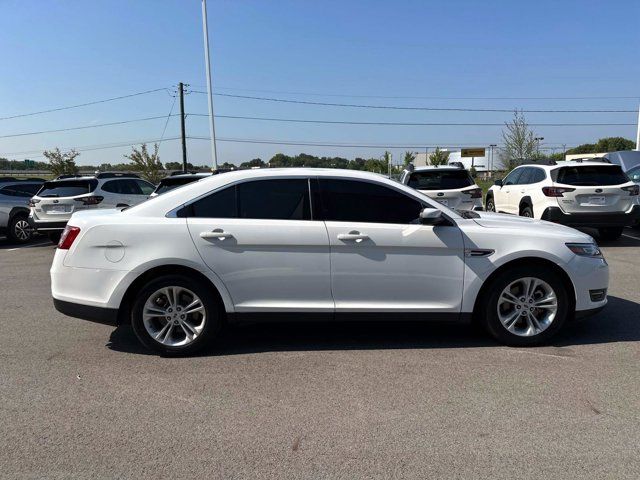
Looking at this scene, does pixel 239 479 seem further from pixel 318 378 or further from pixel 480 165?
pixel 480 165

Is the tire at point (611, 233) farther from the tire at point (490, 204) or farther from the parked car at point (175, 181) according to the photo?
the parked car at point (175, 181)

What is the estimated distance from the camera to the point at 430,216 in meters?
4.51

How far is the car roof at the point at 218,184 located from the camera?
4703mm

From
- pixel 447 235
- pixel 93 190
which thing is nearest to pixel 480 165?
pixel 93 190

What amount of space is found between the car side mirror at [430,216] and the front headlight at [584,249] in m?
1.24

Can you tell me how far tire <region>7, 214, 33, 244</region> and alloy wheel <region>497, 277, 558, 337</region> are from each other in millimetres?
12523

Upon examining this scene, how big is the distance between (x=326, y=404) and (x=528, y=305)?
219cm

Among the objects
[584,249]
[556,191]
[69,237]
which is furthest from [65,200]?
[584,249]

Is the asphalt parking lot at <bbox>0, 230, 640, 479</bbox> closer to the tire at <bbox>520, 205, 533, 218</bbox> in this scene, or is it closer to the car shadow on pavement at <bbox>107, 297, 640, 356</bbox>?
the car shadow on pavement at <bbox>107, 297, 640, 356</bbox>

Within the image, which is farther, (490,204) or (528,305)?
(490,204)

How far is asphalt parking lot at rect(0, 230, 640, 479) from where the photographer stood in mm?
3010

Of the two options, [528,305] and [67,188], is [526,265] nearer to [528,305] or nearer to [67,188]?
[528,305]

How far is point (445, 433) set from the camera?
3.32m

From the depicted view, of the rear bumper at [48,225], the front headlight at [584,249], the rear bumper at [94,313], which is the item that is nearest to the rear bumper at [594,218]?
the front headlight at [584,249]
